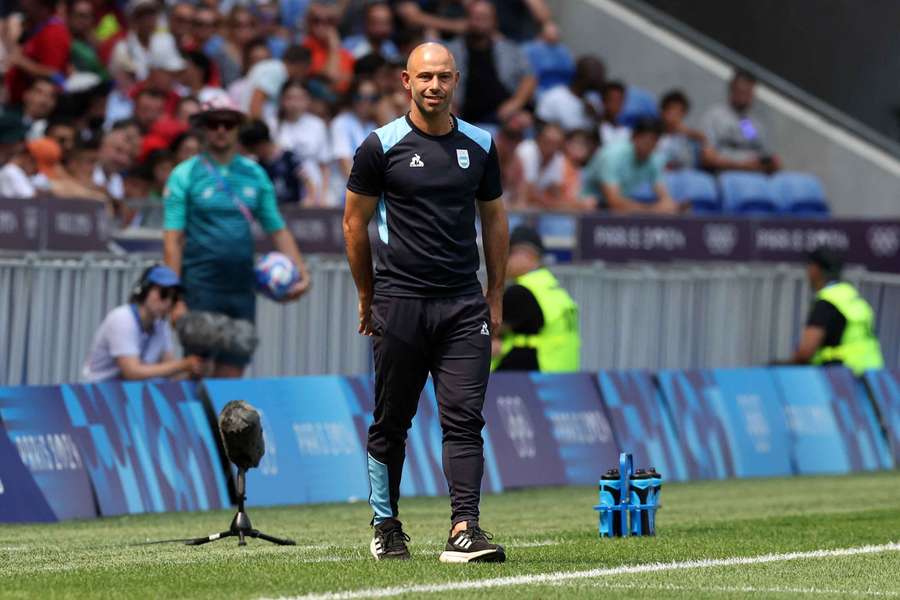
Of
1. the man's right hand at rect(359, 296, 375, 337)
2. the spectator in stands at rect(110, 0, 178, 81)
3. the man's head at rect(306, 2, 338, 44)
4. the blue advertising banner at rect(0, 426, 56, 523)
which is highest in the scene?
the man's head at rect(306, 2, 338, 44)

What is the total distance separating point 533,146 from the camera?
22.2m

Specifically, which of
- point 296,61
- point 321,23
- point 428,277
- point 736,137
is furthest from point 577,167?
point 428,277

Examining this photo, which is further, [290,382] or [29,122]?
[29,122]

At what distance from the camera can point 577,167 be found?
893 inches

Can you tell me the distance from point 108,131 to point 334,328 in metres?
3.01

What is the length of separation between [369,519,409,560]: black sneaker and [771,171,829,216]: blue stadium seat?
16.0 meters

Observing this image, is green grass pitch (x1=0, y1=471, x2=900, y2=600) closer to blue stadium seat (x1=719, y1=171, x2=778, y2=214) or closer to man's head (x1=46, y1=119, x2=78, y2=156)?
man's head (x1=46, y1=119, x2=78, y2=156)

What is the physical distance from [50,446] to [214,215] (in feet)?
7.23

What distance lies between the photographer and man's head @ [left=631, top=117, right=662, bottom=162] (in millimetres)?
22438

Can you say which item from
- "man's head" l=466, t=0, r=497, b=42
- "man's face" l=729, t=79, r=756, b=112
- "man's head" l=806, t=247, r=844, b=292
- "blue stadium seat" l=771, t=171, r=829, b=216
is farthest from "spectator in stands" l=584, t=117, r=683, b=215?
"man's head" l=806, t=247, r=844, b=292

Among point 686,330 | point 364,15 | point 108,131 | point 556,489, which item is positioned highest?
point 364,15

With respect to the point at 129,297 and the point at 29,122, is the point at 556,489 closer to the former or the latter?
the point at 129,297

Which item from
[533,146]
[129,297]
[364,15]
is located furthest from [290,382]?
[364,15]

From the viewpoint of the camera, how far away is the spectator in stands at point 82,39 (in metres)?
20.5
